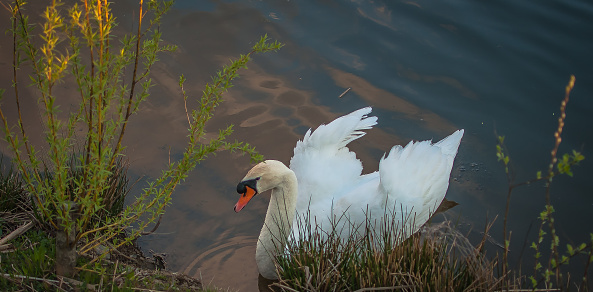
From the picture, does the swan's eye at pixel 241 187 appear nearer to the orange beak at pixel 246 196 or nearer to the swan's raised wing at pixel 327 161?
the orange beak at pixel 246 196

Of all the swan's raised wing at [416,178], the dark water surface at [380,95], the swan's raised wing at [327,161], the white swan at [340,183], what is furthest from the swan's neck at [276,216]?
the swan's raised wing at [416,178]

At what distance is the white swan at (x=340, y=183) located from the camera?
494 cm

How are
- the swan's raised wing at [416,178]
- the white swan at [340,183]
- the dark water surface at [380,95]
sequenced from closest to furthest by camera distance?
the white swan at [340,183], the swan's raised wing at [416,178], the dark water surface at [380,95]

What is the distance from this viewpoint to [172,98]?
7031mm

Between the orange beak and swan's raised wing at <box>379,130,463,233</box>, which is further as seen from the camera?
swan's raised wing at <box>379,130,463,233</box>

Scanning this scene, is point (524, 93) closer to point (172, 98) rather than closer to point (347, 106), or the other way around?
point (347, 106)

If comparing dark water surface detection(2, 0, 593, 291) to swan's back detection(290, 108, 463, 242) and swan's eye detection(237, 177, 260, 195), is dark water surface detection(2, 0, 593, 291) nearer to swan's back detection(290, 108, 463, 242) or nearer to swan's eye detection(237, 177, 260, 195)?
swan's back detection(290, 108, 463, 242)

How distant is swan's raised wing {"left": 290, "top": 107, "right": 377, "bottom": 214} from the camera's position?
549 cm

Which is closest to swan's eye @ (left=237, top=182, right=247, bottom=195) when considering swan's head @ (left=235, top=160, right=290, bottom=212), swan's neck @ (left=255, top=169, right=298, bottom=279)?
swan's head @ (left=235, top=160, right=290, bottom=212)

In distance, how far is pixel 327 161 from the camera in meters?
5.68

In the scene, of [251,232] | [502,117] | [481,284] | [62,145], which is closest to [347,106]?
[502,117]

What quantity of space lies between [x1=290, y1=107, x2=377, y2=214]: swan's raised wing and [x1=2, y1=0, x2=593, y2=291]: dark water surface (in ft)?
2.15

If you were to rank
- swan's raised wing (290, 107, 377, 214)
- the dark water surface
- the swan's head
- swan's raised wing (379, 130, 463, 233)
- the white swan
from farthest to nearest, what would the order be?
the dark water surface, swan's raised wing (290, 107, 377, 214), swan's raised wing (379, 130, 463, 233), the white swan, the swan's head

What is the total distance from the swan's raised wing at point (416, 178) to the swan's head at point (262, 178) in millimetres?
857
